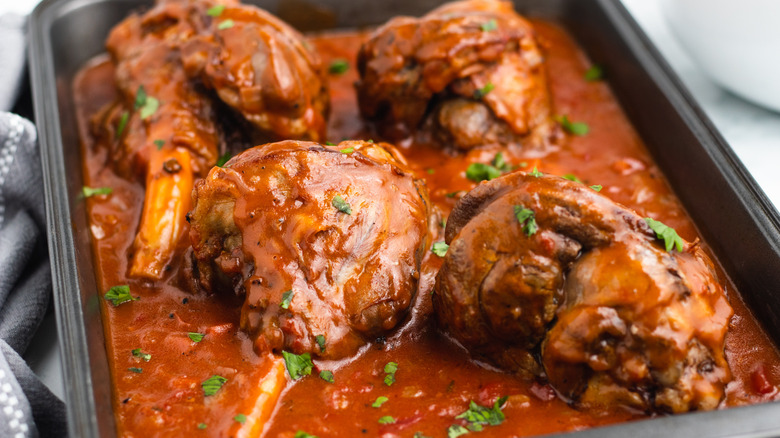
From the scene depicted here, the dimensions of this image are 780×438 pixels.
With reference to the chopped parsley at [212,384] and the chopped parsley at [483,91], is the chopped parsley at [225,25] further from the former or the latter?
the chopped parsley at [212,384]

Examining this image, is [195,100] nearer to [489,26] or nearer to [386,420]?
[489,26]

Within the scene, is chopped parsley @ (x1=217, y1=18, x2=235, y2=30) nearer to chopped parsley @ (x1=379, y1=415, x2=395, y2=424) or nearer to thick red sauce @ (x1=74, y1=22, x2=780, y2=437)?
thick red sauce @ (x1=74, y1=22, x2=780, y2=437)

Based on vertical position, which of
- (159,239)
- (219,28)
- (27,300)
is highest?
(219,28)

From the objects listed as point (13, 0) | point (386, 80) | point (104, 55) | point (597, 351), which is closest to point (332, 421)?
point (597, 351)

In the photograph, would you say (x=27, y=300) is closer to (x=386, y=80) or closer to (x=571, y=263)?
(x=386, y=80)

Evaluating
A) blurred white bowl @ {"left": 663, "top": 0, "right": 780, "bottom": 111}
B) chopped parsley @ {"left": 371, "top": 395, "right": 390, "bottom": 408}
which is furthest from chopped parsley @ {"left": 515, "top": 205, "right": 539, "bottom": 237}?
blurred white bowl @ {"left": 663, "top": 0, "right": 780, "bottom": 111}

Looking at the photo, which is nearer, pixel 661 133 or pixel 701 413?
pixel 701 413

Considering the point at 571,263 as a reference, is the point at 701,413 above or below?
below
